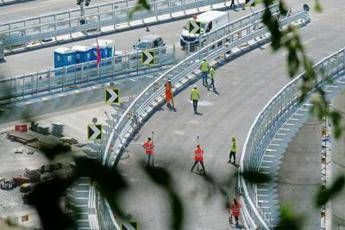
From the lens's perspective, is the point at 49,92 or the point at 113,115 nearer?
the point at 113,115

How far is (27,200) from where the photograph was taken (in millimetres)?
3006

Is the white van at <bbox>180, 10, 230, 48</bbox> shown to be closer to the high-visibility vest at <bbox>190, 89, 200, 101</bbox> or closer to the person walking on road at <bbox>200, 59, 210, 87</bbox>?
the person walking on road at <bbox>200, 59, 210, 87</bbox>

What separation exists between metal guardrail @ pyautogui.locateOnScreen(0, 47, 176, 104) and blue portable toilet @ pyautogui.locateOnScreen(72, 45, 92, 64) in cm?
61

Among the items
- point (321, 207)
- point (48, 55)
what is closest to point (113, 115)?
point (48, 55)

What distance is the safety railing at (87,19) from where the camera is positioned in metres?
46.8

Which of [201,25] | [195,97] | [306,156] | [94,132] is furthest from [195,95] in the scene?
[201,25]

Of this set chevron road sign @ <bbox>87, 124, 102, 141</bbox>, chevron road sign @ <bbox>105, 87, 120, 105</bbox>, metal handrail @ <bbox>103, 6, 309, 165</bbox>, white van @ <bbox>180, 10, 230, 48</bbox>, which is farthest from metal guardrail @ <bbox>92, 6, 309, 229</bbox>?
white van @ <bbox>180, 10, 230, 48</bbox>

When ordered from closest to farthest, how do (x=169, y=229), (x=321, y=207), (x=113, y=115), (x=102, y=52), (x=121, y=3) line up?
(x=169, y=229), (x=321, y=207), (x=113, y=115), (x=102, y=52), (x=121, y=3)

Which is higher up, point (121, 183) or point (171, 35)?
point (121, 183)

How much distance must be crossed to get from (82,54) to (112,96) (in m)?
4.56

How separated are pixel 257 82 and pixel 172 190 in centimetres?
3626

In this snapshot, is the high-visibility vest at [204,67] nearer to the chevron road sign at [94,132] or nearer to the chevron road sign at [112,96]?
the chevron road sign at [112,96]

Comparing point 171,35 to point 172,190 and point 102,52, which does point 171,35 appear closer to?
point 102,52

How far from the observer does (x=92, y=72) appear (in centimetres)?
4131
